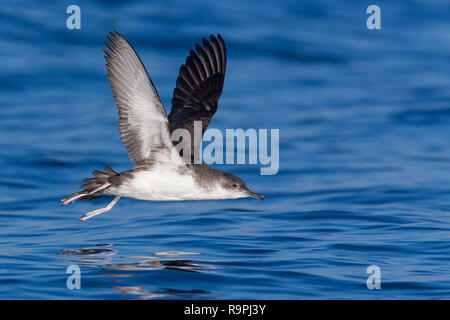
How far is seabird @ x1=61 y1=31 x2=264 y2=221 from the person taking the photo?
696 centimetres

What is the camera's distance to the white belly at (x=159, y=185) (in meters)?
7.57

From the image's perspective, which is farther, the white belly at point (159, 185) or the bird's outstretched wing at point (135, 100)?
the white belly at point (159, 185)

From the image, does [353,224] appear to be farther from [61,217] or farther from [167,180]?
[61,217]

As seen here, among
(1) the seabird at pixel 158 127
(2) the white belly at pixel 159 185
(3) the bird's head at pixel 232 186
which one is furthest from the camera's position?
(3) the bird's head at pixel 232 186

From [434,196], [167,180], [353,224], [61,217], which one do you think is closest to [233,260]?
[167,180]

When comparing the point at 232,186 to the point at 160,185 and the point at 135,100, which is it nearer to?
the point at 160,185

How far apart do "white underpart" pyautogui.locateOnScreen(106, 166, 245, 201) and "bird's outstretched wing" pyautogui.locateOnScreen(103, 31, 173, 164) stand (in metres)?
0.26

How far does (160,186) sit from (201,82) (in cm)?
177

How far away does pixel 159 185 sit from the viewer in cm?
756

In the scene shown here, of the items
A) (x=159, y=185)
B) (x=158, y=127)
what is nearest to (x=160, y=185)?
(x=159, y=185)

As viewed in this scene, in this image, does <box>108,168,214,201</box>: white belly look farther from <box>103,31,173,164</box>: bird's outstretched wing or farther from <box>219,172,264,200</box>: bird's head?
<box>219,172,264,200</box>: bird's head

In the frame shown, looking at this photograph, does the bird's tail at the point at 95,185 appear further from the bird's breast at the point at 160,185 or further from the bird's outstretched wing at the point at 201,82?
the bird's outstretched wing at the point at 201,82

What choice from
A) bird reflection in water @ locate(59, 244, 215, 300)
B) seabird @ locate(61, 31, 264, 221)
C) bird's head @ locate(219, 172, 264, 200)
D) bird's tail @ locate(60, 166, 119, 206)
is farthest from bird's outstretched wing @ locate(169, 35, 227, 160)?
bird reflection in water @ locate(59, 244, 215, 300)

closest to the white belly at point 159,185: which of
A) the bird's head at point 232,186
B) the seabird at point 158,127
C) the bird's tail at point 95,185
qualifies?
the seabird at point 158,127
